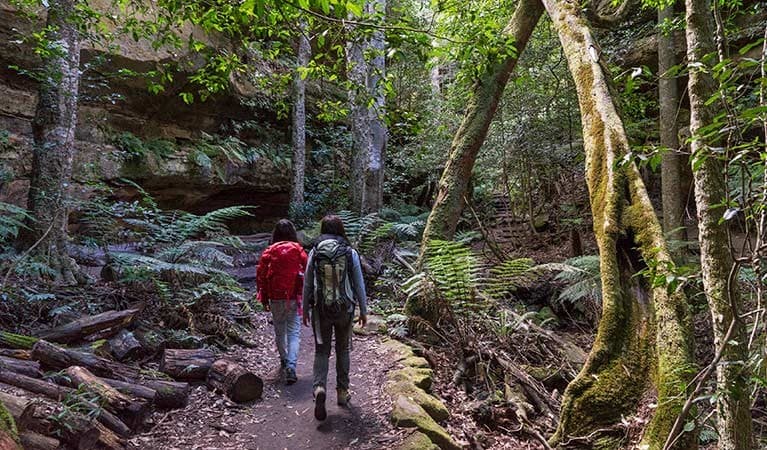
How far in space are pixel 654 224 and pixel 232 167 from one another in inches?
484

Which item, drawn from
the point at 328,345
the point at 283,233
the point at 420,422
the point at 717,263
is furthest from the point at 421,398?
the point at 717,263

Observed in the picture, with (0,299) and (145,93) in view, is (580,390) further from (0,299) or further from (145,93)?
(145,93)

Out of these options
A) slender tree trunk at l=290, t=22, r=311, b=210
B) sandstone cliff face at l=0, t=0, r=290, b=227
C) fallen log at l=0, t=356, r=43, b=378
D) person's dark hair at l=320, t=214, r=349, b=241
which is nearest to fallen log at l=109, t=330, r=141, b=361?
fallen log at l=0, t=356, r=43, b=378

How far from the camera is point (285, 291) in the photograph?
16.5 feet

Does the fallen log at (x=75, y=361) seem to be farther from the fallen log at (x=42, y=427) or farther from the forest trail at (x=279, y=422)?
the fallen log at (x=42, y=427)

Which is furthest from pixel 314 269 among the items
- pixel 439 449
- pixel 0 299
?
pixel 0 299

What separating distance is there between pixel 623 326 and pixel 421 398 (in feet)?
6.57

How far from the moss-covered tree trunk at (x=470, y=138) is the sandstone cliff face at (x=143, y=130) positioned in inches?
230

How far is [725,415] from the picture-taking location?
258 cm

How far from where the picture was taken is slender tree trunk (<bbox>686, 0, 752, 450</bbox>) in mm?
2490

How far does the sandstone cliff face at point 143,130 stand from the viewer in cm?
830

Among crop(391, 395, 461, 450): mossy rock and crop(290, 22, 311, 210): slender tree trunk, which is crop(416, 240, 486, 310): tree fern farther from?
crop(290, 22, 311, 210): slender tree trunk

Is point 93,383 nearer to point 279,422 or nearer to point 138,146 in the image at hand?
point 279,422

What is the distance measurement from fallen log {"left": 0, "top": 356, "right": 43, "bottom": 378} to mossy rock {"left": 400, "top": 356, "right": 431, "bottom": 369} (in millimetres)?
3592
